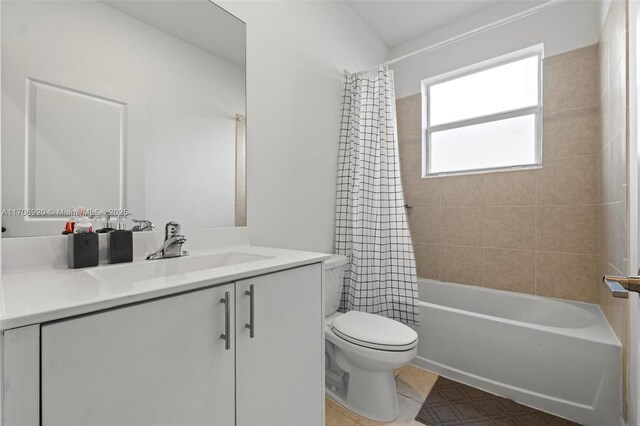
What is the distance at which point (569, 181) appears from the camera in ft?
6.42

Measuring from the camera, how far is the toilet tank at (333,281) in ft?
Answer: 5.57

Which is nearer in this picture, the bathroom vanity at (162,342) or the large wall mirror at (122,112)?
the bathroom vanity at (162,342)

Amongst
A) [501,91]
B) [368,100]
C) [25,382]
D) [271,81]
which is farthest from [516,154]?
[25,382]

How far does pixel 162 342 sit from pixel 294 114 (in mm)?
1458

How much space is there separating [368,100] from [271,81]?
769mm

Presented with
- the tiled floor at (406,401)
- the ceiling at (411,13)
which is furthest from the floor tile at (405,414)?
the ceiling at (411,13)

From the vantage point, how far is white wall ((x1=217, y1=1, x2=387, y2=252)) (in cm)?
154

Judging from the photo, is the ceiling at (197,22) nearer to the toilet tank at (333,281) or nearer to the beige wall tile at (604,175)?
the toilet tank at (333,281)

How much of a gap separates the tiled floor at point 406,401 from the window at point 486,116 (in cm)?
161

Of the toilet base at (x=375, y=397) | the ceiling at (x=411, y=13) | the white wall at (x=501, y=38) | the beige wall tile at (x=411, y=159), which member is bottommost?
the toilet base at (x=375, y=397)

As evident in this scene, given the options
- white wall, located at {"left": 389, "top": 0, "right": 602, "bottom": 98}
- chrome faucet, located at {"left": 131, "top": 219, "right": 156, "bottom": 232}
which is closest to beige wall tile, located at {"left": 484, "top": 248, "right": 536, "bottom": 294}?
white wall, located at {"left": 389, "top": 0, "right": 602, "bottom": 98}

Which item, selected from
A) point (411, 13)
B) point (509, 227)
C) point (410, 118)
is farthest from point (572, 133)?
point (411, 13)

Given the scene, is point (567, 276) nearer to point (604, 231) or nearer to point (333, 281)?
point (604, 231)

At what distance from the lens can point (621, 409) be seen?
1.32m
